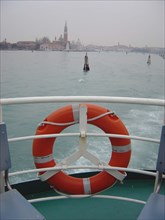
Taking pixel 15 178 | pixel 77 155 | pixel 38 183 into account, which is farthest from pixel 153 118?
pixel 77 155

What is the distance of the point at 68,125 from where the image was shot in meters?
1.19

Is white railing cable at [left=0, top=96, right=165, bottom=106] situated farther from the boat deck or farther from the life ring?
the boat deck

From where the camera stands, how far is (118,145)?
4.08 ft

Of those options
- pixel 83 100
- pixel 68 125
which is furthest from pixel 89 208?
pixel 83 100

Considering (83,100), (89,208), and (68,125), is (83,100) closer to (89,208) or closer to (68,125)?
(68,125)

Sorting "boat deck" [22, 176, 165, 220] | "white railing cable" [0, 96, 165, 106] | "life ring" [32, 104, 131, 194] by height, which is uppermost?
"white railing cable" [0, 96, 165, 106]

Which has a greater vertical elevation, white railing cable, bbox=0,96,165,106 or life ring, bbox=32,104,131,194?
white railing cable, bbox=0,96,165,106

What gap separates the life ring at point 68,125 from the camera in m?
1.18

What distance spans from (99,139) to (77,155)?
3992mm

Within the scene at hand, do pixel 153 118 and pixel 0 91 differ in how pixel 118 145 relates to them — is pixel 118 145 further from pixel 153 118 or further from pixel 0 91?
pixel 0 91

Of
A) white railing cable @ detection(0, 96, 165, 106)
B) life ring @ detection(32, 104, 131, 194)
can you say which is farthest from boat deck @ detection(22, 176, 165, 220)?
white railing cable @ detection(0, 96, 165, 106)

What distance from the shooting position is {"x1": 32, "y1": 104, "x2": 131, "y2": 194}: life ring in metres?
1.18

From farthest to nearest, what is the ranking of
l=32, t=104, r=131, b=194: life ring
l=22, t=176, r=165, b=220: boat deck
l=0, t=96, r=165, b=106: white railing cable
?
1. l=22, t=176, r=165, b=220: boat deck
2. l=32, t=104, r=131, b=194: life ring
3. l=0, t=96, r=165, b=106: white railing cable

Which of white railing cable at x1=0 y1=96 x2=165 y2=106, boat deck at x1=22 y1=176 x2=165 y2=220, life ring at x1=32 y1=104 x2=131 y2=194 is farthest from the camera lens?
boat deck at x1=22 y1=176 x2=165 y2=220
